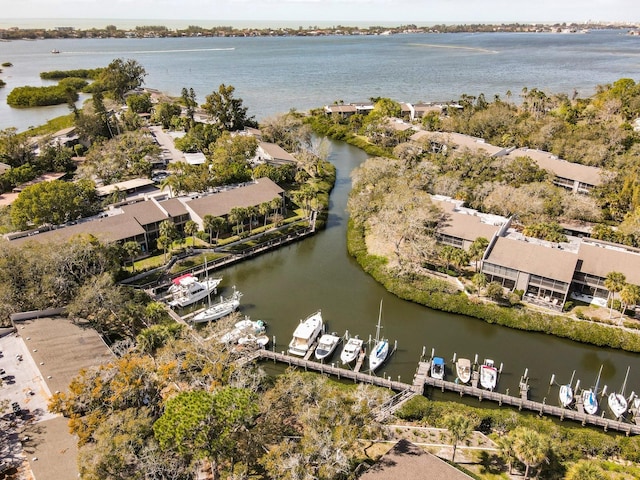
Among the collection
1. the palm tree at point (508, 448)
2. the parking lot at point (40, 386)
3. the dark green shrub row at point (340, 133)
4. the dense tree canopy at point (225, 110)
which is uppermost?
the dense tree canopy at point (225, 110)

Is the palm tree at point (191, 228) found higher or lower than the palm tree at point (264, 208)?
lower

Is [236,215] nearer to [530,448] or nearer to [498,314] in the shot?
[498,314]

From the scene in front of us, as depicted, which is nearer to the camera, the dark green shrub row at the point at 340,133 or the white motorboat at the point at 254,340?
the white motorboat at the point at 254,340

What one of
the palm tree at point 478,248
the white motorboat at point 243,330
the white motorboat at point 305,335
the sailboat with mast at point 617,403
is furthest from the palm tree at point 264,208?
the sailboat with mast at point 617,403

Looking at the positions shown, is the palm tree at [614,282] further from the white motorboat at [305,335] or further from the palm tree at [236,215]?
the palm tree at [236,215]

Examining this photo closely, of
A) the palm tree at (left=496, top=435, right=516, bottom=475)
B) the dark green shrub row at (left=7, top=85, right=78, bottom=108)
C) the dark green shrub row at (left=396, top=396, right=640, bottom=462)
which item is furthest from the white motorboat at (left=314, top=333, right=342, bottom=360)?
the dark green shrub row at (left=7, top=85, right=78, bottom=108)

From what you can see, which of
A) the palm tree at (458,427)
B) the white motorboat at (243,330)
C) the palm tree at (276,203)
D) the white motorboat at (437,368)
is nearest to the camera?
the palm tree at (458,427)
